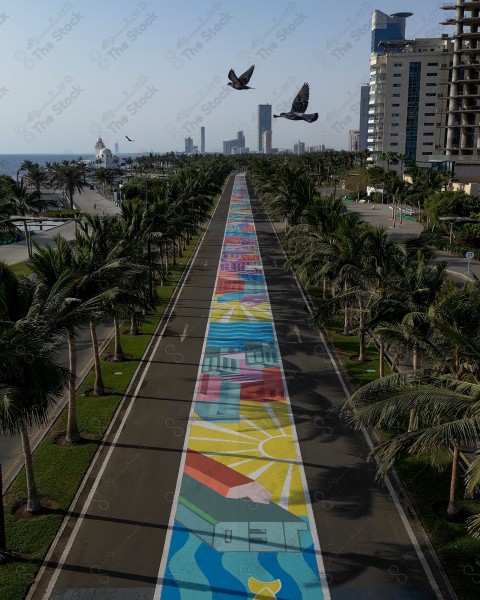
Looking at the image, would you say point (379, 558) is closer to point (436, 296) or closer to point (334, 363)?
point (436, 296)

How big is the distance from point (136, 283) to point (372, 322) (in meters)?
11.7

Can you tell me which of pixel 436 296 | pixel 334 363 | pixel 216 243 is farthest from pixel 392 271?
pixel 216 243

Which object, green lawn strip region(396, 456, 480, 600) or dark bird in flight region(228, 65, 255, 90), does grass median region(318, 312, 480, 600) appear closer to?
green lawn strip region(396, 456, 480, 600)

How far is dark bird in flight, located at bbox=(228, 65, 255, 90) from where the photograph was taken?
2959 cm

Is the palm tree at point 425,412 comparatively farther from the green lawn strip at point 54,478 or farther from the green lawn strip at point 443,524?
the green lawn strip at point 54,478

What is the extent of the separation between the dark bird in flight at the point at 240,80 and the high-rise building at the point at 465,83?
242ft

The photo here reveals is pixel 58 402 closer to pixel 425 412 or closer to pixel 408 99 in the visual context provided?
pixel 425 412

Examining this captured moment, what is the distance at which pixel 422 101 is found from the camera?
136 metres

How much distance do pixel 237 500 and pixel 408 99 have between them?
13631cm

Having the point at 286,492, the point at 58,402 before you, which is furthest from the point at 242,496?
the point at 58,402

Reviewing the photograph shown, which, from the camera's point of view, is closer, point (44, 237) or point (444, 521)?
point (444, 521)

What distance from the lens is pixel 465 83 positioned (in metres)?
94.8

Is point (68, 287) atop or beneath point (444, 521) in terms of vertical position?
atop

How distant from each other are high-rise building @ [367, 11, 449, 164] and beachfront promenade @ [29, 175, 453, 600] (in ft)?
395
